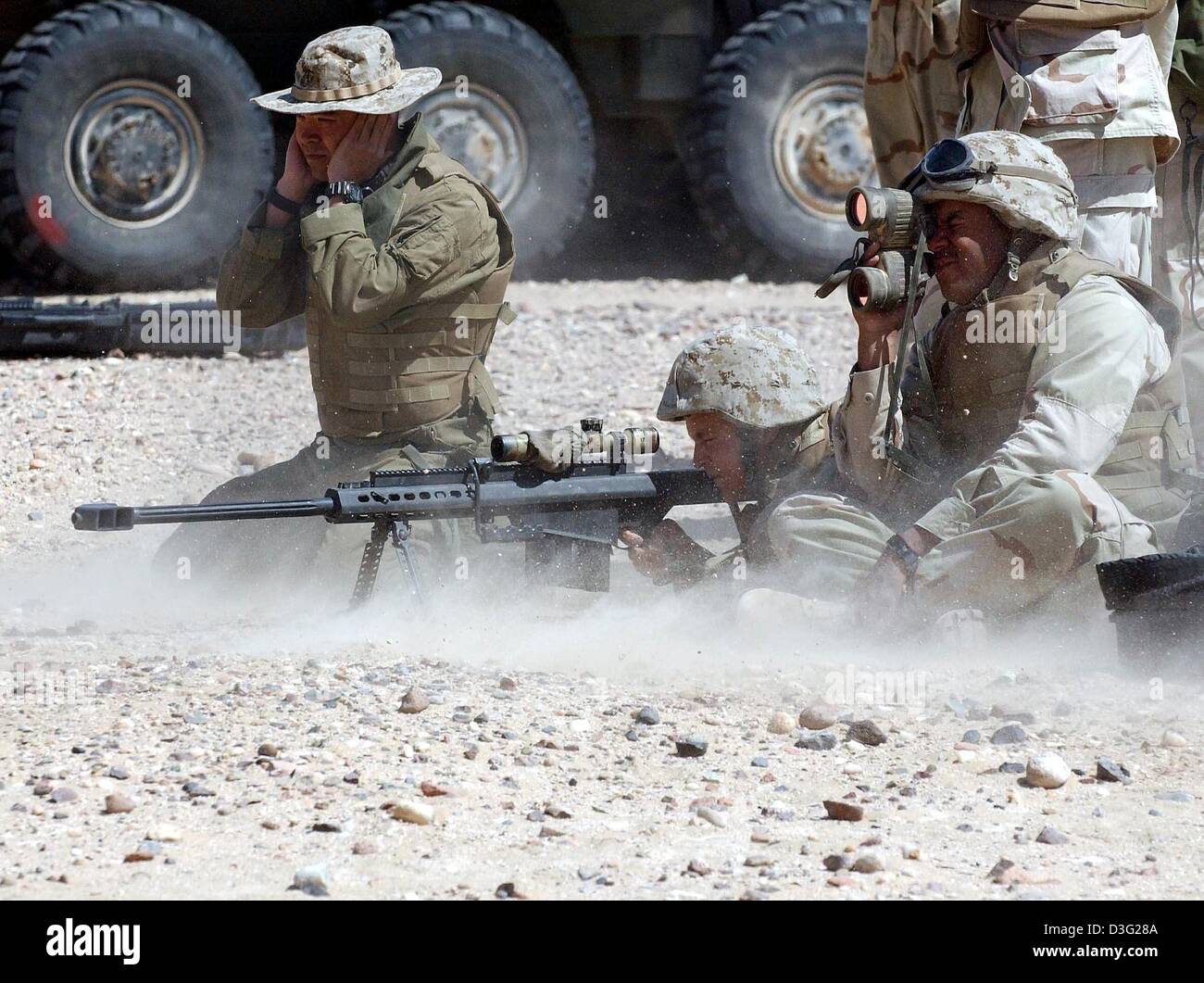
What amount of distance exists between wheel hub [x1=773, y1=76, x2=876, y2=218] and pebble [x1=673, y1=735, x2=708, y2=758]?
6.73 m

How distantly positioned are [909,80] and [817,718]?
2540mm

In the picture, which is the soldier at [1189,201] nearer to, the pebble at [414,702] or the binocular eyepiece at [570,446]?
the binocular eyepiece at [570,446]

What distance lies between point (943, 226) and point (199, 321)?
454 centimetres

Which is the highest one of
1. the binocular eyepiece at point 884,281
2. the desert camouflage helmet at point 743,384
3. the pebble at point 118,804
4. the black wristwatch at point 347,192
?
the black wristwatch at point 347,192

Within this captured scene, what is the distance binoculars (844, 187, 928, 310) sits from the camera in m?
4.30

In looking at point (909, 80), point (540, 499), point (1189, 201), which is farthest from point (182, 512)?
point (1189, 201)

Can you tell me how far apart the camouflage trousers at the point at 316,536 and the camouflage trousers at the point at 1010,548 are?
41.4 inches

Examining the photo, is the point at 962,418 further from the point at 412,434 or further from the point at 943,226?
the point at 412,434

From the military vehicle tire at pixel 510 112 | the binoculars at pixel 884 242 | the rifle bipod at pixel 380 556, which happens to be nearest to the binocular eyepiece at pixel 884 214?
the binoculars at pixel 884 242

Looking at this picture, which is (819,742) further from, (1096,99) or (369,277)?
(1096,99)

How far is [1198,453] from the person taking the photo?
5301 millimetres

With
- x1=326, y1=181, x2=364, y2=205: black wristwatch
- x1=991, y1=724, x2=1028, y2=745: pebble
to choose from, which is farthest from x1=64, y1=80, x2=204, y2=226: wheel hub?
x1=991, y1=724, x2=1028, y2=745: pebble

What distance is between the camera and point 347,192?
16.6 feet

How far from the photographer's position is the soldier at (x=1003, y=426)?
168 inches
